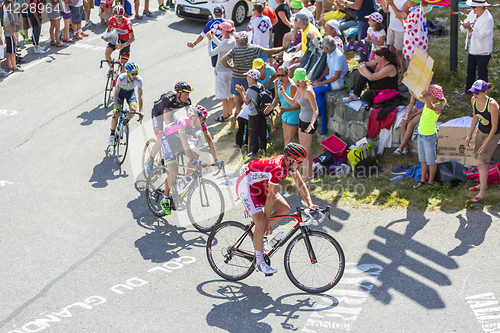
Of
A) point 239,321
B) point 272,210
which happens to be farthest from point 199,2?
point 239,321

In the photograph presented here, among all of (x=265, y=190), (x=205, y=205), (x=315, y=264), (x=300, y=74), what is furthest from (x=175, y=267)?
(x=300, y=74)

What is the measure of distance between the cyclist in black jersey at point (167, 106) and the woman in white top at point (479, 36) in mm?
5179

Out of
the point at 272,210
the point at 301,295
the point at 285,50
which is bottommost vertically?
the point at 301,295

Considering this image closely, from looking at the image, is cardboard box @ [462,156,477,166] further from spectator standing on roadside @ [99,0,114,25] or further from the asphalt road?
spectator standing on roadside @ [99,0,114,25]

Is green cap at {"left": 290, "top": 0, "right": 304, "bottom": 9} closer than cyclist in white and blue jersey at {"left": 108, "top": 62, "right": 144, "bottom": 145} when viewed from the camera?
No

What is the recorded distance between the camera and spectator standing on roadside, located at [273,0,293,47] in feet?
43.1

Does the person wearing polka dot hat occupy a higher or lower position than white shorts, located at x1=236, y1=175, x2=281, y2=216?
higher

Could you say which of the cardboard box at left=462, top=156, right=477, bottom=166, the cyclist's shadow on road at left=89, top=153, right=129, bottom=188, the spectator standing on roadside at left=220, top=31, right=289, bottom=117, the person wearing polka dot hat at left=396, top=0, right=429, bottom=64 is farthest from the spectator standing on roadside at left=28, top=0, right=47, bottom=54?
the cardboard box at left=462, top=156, right=477, bottom=166

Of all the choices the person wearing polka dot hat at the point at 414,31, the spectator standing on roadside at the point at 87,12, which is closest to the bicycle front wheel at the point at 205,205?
the person wearing polka dot hat at the point at 414,31

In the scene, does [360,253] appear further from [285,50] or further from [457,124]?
[285,50]

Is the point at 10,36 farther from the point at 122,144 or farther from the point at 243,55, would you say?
the point at 243,55

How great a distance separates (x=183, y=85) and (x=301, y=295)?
4001 mm

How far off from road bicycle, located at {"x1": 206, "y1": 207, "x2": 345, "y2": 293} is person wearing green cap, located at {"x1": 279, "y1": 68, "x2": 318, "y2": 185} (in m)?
2.70

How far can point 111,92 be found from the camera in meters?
13.4
